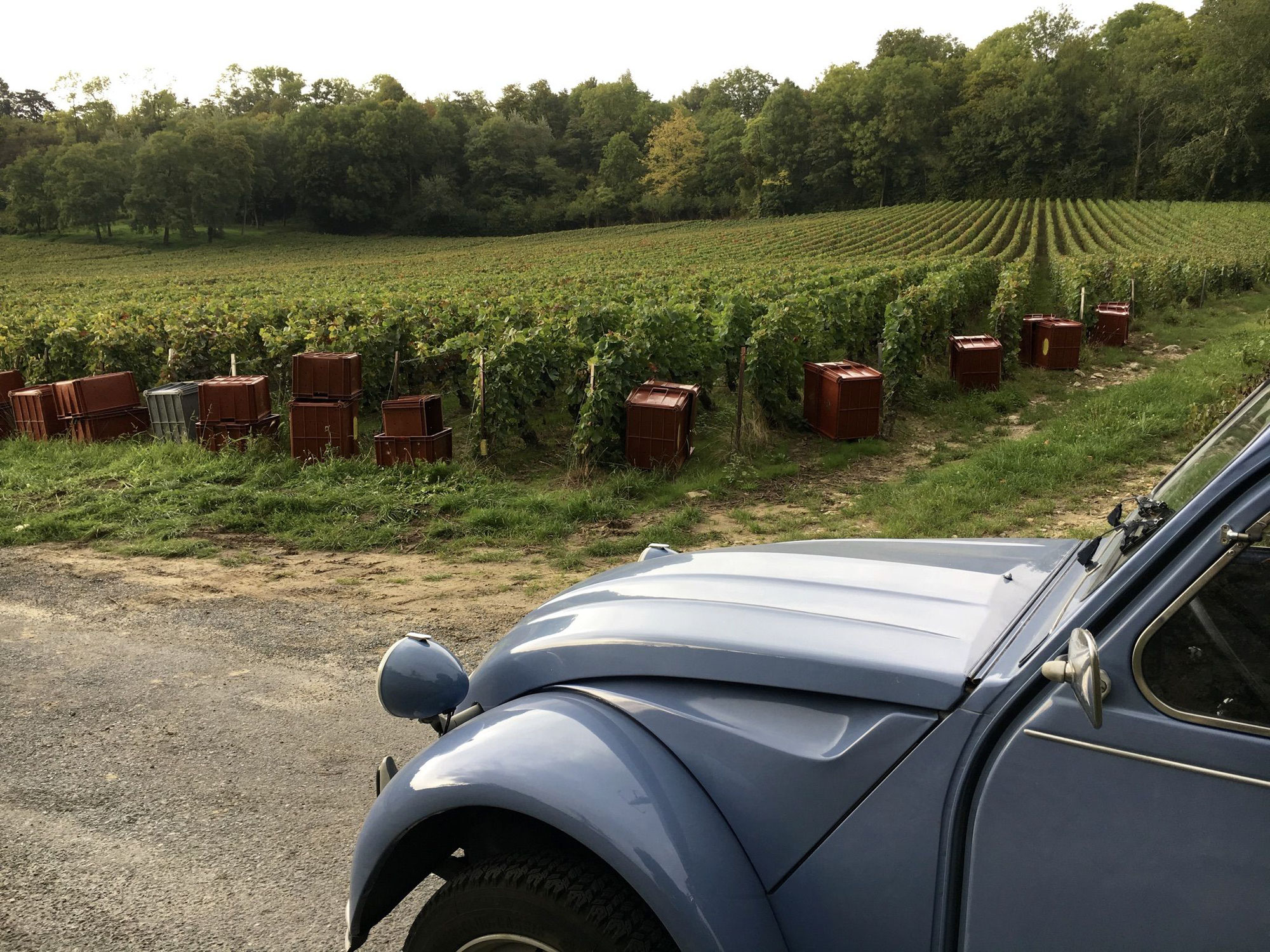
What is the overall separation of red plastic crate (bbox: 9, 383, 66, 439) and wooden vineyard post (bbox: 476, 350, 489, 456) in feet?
19.0

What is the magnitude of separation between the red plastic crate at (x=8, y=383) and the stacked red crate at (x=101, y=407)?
5.09 feet

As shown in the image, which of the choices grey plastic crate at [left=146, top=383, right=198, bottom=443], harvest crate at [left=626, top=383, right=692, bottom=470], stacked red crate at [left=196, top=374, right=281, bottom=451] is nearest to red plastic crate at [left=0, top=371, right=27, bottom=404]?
grey plastic crate at [left=146, top=383, right=198, bottom=443]

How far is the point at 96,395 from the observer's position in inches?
465

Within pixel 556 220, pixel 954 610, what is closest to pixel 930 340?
pixel 954 610

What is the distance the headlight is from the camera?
7.91ft

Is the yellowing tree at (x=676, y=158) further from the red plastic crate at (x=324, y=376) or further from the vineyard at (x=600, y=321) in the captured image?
the red plastic crate at (x=324, y=376)

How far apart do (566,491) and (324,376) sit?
11.1 feet

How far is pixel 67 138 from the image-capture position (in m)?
98.8

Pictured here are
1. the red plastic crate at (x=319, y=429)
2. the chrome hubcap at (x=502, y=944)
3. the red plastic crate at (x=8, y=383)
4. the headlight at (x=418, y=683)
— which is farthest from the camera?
the red plastic crate at (x=8, y=383)

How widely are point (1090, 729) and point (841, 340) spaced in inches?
505

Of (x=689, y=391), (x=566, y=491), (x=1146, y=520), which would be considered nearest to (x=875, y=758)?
(x=1146, y=520)

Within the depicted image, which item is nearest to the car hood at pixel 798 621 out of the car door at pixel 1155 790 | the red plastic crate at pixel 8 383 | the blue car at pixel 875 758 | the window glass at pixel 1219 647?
the blue car at pixel 875 758

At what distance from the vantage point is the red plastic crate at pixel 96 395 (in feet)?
38.4

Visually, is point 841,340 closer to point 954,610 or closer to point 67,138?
point 954,610
